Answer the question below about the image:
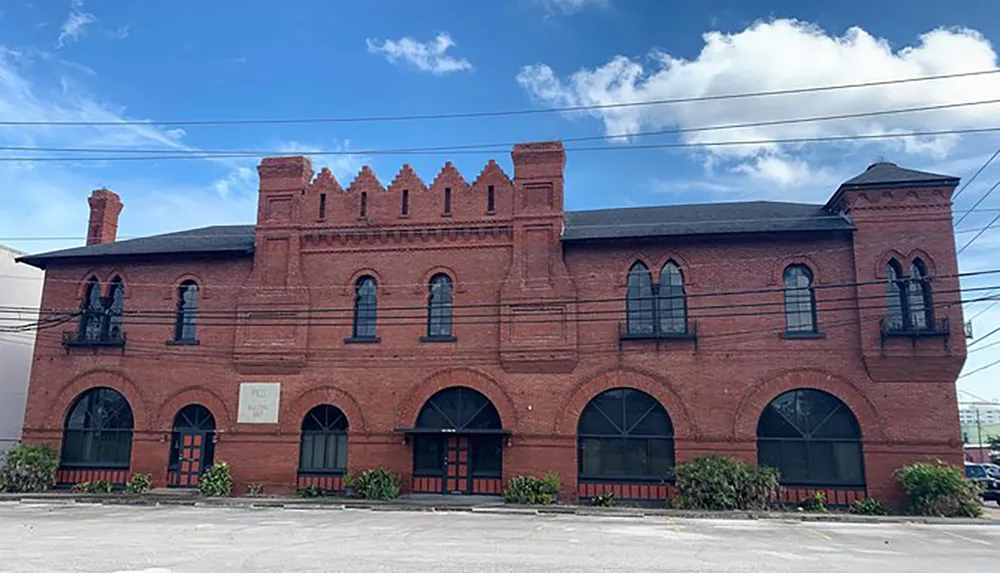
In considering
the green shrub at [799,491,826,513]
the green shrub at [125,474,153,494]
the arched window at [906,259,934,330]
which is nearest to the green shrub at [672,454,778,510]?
the green shrub at [799,491,826,513]

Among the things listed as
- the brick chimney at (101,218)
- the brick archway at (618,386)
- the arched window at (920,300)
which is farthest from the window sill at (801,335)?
the brick chimney at (101,218)

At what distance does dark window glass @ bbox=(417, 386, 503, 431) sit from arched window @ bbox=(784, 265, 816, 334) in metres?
9.73

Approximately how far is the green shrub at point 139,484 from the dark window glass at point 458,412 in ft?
30.9

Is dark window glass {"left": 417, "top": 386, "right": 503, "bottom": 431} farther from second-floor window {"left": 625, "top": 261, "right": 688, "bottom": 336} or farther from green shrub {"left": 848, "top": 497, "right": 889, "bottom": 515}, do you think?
green shrub {"left": 848, "top": 497, "right": 889, "bottom": 515}

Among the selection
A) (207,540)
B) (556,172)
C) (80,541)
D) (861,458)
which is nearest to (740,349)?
(861,458)

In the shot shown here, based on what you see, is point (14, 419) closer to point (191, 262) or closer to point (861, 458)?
point (191, 262)

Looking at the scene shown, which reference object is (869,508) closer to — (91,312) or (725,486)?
(725,486)

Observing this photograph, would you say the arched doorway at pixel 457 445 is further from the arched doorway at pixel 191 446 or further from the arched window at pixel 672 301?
the arched doorway at pixel 191 446

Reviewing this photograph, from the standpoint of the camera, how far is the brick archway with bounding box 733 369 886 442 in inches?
897

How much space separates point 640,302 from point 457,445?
753cm

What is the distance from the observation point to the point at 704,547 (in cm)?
1484

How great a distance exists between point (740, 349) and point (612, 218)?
22.9 feet

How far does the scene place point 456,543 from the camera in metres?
15.0

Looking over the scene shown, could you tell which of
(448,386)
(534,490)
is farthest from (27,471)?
(534,490)
